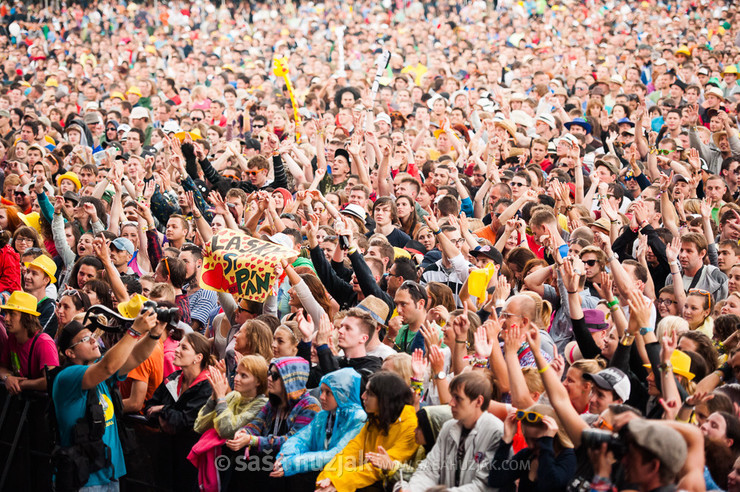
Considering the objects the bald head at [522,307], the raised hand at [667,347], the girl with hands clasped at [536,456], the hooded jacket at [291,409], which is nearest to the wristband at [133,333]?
the hooded jacket at [291,409]

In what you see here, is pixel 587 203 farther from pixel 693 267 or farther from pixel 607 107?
pixel 607 107

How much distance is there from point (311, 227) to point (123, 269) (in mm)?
2593

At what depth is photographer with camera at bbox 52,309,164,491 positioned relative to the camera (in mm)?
5625

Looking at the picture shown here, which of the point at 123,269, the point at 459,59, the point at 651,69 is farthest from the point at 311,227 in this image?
the point at 459,59

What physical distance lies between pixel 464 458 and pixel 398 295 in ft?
6.42

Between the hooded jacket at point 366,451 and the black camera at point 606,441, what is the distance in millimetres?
1215

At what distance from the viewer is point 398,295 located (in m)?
6.51

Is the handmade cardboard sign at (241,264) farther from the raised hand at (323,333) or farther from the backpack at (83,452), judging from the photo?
the backpack at (83,452)

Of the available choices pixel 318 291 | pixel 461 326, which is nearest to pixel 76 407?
pixel 318 291

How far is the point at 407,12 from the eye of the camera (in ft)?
92.6

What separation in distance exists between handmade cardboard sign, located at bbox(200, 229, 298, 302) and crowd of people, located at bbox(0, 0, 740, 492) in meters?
0.11

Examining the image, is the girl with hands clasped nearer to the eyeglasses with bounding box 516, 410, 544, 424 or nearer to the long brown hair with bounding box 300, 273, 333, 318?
the eyeglasses with bounding box 516, 410, 544, 424

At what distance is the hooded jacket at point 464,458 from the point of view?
15.4 feet
